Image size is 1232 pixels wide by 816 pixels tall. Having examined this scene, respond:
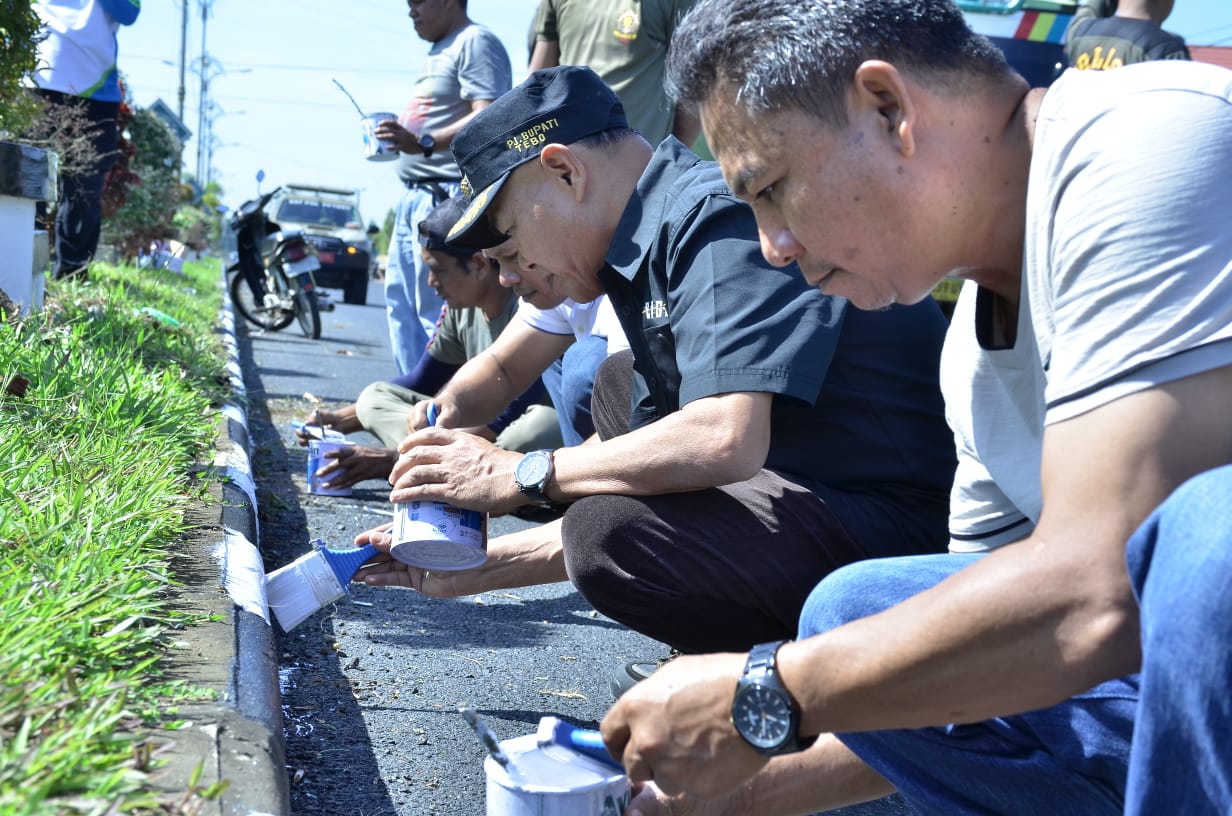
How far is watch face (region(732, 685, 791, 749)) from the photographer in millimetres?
1512

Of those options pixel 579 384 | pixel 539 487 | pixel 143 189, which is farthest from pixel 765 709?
pixel 143 189

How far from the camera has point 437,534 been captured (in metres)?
2.69

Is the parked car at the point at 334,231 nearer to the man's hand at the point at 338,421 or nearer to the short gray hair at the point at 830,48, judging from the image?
the man's hand at the point at 338,421

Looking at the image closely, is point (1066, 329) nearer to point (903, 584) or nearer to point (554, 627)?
point (903, 584)

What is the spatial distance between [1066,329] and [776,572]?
1.11 meters

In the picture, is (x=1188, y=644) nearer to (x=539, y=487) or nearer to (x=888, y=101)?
(x=888, y=101)

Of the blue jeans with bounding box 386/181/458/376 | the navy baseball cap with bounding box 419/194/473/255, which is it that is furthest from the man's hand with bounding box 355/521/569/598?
the blue jeans with bounding box 386/181/458/376

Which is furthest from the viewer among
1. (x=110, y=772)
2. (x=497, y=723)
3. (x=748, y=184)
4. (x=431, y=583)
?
(x=431, y=583)

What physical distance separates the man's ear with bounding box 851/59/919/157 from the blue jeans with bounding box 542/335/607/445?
200 cm

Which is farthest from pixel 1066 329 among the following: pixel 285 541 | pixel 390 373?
pixel 390 373

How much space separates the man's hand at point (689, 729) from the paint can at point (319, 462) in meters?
3.18

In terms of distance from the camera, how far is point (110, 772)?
156 cm

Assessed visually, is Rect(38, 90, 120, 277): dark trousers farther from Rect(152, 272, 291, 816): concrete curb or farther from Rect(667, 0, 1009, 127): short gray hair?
Rect(667, 0, 1009, 127): short gray hair

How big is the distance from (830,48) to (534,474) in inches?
49.3
